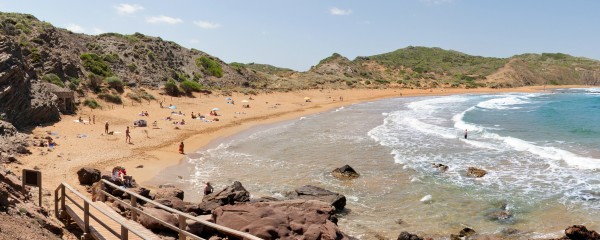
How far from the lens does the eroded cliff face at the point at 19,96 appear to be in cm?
2878

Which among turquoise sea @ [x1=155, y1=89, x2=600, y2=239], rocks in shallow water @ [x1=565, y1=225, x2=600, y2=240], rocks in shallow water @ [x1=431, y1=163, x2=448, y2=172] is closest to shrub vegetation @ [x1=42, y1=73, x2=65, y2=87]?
turquoise sea @ [x1=155, y1=89, x2=600, y2=239]

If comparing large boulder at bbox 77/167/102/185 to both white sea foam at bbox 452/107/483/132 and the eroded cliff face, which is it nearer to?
the eroded cliff face

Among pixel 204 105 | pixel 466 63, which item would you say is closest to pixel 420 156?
pixel 204 105

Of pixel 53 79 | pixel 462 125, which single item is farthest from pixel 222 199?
pixel 53 79

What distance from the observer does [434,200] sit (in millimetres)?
19359

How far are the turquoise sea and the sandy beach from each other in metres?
2.33

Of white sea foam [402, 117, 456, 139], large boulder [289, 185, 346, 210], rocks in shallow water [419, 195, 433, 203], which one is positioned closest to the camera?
large boulder [289, 185, 346, 210]

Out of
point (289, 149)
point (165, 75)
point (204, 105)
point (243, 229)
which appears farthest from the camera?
point (165, 75)

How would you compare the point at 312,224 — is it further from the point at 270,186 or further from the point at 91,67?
the point at 91,67

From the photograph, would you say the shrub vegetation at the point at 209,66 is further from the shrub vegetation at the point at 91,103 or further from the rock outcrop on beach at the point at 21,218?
the rock outcrop on beach at the point at 21,218

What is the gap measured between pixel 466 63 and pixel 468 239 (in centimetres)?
15378

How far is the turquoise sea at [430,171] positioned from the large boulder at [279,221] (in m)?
2.61

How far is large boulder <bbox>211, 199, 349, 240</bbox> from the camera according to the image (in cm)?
1262

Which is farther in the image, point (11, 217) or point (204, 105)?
point (204, 105)
